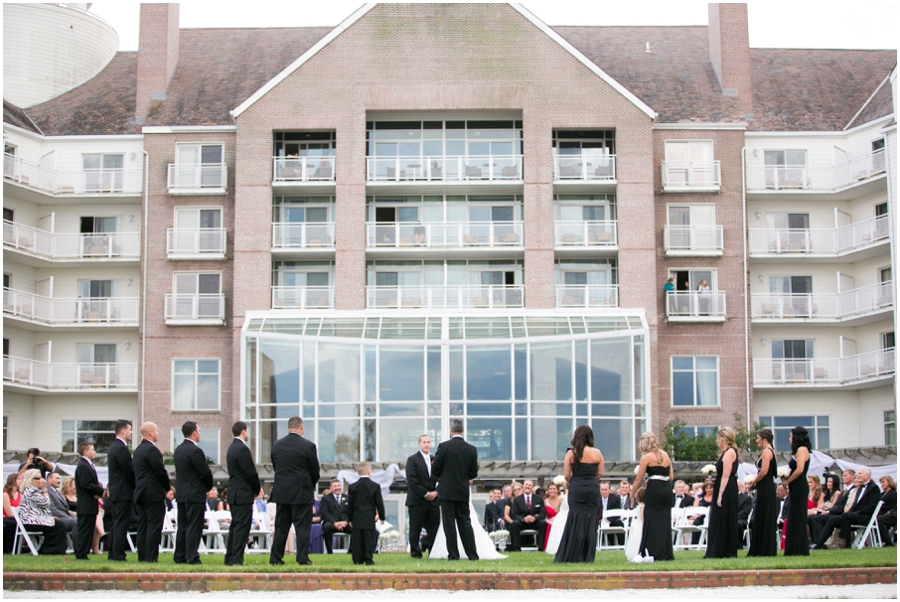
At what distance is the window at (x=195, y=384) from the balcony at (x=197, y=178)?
658cm

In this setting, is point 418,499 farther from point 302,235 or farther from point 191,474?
point 302,235

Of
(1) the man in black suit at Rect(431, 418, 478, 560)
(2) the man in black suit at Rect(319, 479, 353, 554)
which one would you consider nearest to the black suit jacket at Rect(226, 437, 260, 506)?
(1) the man in black suit at Rect(431, 418, 478, 560)

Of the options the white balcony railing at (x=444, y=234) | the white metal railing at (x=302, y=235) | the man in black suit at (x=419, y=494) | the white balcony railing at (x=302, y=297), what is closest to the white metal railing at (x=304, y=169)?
the white metal railing at (x=302, y=235)

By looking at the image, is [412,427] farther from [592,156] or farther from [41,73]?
[41,73]

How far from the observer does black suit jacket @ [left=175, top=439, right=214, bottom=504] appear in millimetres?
17859

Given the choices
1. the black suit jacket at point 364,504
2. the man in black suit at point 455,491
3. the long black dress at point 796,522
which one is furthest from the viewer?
the black suit jacket at point 364,504

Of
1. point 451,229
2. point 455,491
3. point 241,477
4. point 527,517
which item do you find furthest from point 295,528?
point 451,229

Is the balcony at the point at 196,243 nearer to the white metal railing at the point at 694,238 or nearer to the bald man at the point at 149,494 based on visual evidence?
the white metal railing at the point at 694,238

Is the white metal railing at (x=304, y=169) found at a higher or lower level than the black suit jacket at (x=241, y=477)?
higher

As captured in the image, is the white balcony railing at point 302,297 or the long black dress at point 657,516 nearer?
the long black dress at point 657,516

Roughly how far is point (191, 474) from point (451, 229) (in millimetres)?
30214

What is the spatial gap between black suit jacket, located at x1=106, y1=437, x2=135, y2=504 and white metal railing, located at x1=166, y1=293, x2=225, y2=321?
28.7 metres

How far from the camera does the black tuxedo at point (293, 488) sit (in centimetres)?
1762

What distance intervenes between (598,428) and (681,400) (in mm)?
6046
